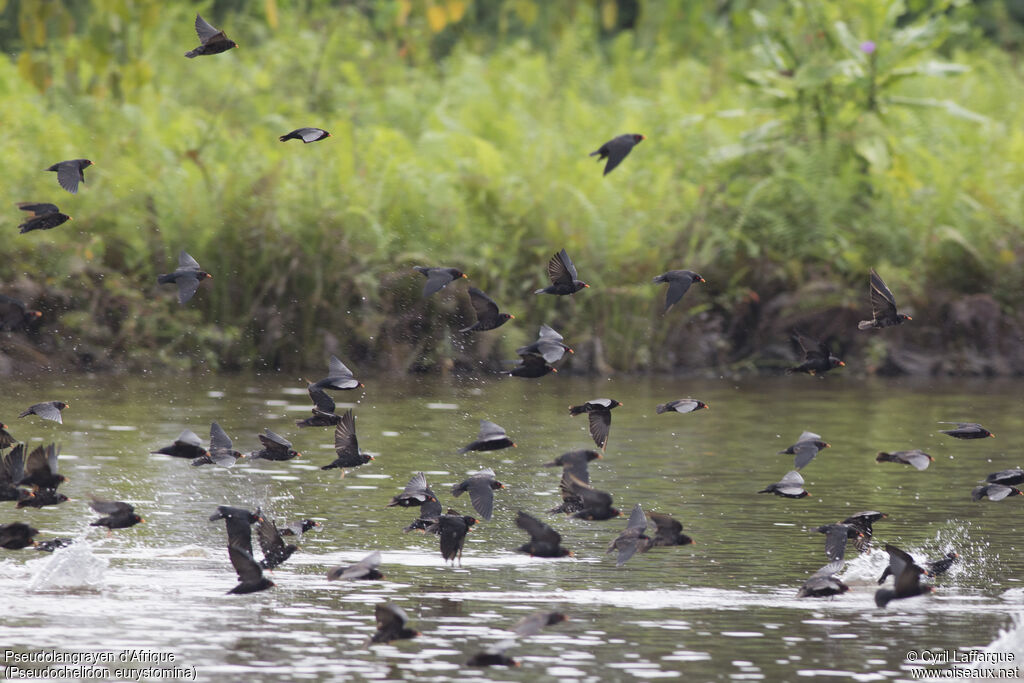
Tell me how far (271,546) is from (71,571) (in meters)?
1.01

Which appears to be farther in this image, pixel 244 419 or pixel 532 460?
pixel 244 419

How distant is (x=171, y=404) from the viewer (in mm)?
16266

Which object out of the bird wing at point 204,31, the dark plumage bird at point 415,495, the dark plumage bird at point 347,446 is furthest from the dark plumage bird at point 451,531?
the bird wing at point 204,31

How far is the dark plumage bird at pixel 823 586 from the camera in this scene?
8.78m

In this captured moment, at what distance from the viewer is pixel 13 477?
9602mm

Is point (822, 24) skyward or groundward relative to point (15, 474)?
skyward

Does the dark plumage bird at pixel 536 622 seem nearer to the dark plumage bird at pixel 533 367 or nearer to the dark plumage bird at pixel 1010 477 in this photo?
the dark plumage bird at pixel 533 367

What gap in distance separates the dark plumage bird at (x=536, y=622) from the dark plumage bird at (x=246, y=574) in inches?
53.4

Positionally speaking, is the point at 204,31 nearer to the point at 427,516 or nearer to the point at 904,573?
the point at 427,516

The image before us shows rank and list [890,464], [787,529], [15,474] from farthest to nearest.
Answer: [890,464]
[787,529]
[15,474]

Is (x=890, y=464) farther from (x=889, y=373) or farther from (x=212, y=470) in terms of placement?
(x=889, y=373)

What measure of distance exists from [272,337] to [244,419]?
3.62 meters

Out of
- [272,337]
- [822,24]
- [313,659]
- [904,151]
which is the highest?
[822,24]

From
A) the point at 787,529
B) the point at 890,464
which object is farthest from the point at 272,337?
the point at 787,529
